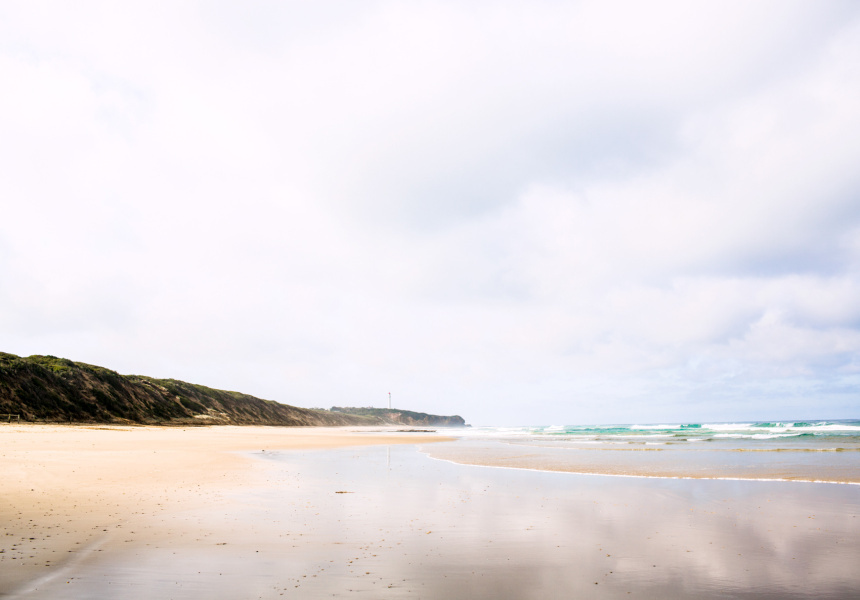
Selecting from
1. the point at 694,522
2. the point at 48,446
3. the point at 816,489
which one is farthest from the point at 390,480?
the point at 48,446

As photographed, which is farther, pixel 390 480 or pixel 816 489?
pixel 390 480

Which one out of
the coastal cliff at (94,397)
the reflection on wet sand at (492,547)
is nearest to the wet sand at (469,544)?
the reflection on wet sand at (492,547)

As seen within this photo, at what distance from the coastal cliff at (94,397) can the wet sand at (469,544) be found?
4796 centimetres

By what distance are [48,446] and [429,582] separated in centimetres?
2426

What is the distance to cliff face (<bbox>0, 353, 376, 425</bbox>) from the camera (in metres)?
49.3

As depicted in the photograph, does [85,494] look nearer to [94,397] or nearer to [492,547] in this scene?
[492,547]

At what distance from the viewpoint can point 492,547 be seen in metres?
8.16

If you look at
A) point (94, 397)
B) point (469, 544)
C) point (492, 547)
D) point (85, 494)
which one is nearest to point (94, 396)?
point (94, 397)

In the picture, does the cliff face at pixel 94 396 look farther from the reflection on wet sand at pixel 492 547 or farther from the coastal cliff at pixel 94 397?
the reflection on wet sand at pixel 492 547

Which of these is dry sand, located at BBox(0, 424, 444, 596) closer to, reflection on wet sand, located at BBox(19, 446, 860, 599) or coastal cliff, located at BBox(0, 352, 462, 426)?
reflection on wet sand, located at BBox(19, 446, 860, 599)

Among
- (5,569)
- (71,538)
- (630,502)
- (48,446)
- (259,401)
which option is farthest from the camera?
(259,401)

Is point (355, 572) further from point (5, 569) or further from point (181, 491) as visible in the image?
point (181, 491)

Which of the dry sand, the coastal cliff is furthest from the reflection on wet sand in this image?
the coastal cliff

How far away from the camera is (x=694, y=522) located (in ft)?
33.4
